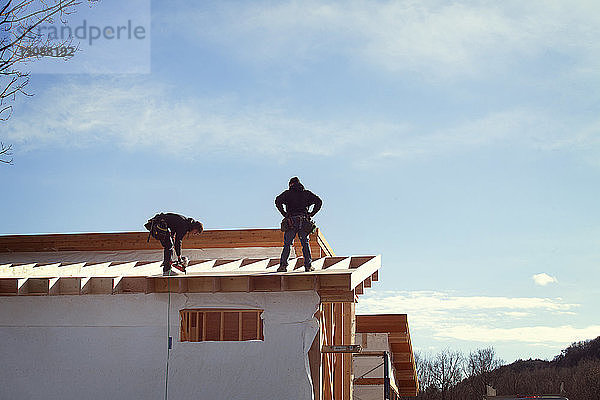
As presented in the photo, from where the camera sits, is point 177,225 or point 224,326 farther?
point 224,326

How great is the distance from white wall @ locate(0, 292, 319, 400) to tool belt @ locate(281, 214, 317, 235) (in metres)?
1.34

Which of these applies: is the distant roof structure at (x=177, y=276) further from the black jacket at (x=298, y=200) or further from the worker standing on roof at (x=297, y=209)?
the black jacket at (x=298, y=200)

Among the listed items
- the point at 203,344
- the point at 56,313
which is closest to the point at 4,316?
the point at 56,313

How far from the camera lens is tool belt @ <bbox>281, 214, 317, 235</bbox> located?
39.9ft

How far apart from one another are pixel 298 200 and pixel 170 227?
2.41m

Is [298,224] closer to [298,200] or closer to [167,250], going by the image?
[298,200]

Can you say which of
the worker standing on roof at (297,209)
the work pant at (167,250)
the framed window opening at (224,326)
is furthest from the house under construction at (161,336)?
the framed window opening at (224,326)

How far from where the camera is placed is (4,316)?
1171 cm

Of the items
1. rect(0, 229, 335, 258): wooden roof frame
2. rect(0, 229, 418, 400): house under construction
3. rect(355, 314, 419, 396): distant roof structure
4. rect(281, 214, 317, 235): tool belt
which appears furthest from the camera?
rect(355, 314, 419, 396): distant roof structure

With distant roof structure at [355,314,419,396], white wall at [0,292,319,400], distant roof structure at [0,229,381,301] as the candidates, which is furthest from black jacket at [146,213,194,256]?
distant roof structure at [355,314,419,396]

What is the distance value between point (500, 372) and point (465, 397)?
9.42 metres

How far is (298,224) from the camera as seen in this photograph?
1217cm

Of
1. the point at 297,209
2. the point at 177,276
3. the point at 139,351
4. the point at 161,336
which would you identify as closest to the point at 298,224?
the point at 297,209

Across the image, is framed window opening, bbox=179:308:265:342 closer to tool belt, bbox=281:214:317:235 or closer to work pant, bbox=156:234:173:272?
work pant, bbox=156:234:173:272
